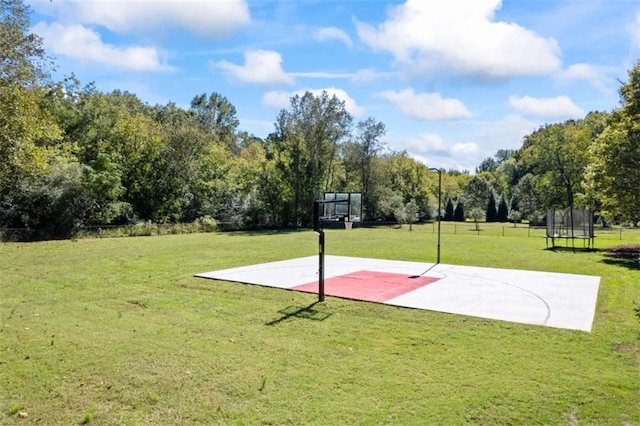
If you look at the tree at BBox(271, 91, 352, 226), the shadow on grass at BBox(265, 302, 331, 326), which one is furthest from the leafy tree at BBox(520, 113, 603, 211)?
the shadow on grass at BBox(265, 302, 331, 326)

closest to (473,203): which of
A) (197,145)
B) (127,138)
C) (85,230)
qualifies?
(197,145)

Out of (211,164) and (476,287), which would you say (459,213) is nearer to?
(211,164)

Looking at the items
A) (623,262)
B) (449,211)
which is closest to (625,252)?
(623,262)

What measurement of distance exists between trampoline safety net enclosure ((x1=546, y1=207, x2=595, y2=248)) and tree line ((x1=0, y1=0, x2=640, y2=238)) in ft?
4.24

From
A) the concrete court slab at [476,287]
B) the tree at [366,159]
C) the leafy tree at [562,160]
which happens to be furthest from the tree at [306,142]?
A: the leafy tree at [562,160]

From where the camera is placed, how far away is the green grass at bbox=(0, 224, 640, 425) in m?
4.18

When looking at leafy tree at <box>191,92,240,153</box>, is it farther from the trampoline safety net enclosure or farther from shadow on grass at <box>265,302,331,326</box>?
shadow on grass at <box>265,302,331,326</box>

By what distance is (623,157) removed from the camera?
14.9 metres

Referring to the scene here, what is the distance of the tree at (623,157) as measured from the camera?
14.6m

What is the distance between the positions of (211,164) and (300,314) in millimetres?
29354

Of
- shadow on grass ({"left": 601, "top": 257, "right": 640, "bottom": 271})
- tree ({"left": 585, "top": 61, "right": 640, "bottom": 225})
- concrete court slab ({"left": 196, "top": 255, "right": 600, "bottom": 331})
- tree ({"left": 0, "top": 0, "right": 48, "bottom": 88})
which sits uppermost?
tree ({"left": 0, "top": 0, "right": 48, "bottom": 88})

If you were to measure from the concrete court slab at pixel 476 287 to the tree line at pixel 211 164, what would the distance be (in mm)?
3165

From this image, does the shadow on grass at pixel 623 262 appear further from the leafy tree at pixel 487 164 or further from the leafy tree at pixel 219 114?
the leafy tree at pixel 487 164

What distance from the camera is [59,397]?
14.4ft
